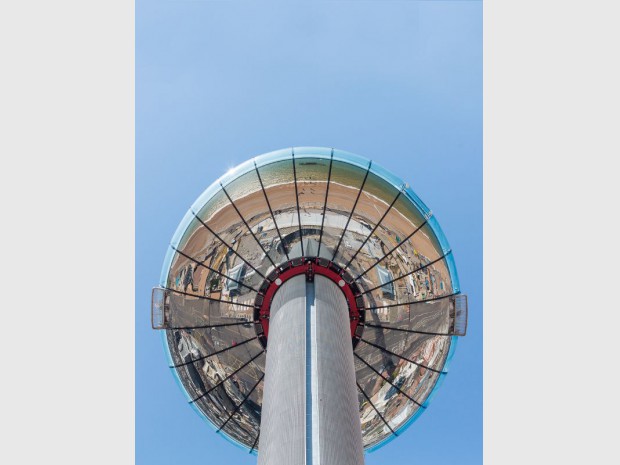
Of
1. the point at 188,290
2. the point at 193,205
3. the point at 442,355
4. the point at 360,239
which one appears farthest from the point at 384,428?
the point at 193,205

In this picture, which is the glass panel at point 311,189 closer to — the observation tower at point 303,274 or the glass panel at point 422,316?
the observation tower at point 303,274

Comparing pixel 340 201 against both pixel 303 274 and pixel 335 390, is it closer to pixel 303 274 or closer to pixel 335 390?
pixel 303 274

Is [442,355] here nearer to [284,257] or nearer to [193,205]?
[284,257]

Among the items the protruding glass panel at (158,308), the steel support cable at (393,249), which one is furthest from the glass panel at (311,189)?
the protruding glass panel at (158,308)

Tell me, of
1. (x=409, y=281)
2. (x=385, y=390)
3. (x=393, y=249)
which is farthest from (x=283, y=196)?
(x=385, y=390)

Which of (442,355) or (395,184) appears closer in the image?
(395,184)

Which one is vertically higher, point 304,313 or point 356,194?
point 356,194
